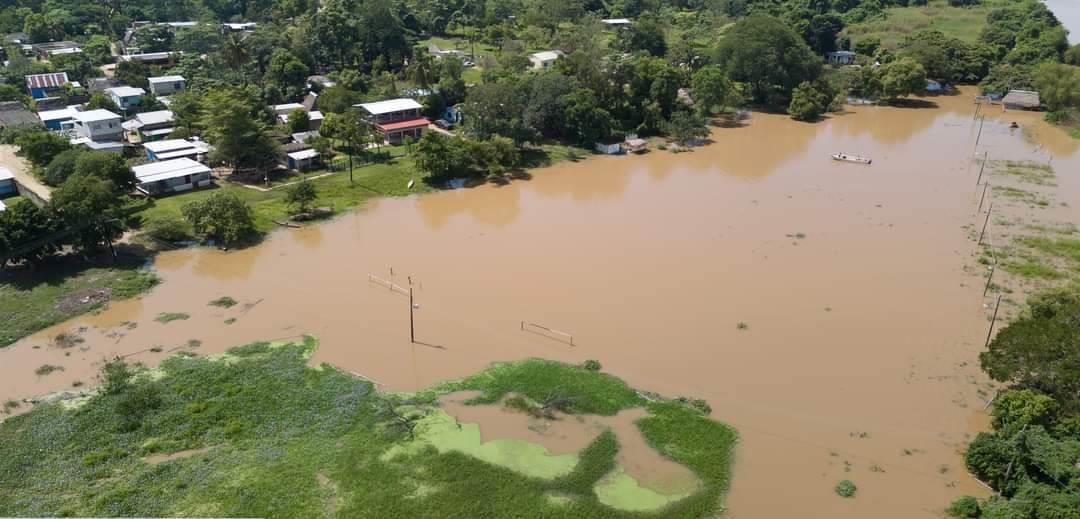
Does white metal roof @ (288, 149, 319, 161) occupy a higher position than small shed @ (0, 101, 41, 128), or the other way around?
small shed @ (0, 101, 41, 128)

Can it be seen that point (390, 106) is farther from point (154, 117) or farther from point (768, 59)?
point (768, 59)

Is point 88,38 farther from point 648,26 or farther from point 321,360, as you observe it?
point 321,360

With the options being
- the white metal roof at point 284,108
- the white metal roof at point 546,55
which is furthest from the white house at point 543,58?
the white metal roof at point 284,108

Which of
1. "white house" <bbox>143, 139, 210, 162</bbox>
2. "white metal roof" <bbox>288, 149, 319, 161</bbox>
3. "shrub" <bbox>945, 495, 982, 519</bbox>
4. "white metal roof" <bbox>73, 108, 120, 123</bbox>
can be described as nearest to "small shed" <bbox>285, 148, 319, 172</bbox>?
"white metal roof" <bbox>288, 149, 319, 161</bbox>

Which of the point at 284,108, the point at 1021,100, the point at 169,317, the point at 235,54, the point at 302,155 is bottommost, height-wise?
the point at 169,317

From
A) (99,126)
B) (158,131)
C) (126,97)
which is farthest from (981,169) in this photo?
(126,97)

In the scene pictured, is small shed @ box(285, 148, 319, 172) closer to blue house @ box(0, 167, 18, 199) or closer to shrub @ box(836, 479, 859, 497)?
blue house @ box(0, 167, 18, 199)

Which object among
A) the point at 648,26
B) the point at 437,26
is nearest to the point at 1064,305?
the point at 648,26
